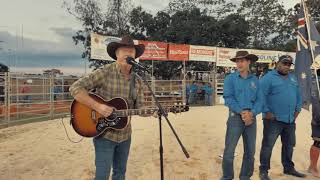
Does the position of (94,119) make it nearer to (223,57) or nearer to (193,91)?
(193,91)

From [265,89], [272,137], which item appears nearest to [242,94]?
[265,89]

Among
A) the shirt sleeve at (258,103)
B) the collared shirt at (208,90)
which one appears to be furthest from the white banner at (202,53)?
the shirt sleeve at (258,103)

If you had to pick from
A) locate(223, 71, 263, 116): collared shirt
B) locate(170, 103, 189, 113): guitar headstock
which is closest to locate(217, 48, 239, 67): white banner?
locate(223, 71, 263, 116): collared shirt

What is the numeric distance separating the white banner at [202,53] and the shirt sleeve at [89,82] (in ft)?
62.0

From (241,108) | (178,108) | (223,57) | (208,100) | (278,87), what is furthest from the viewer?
(223,57)

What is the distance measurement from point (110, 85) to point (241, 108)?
6.90ft

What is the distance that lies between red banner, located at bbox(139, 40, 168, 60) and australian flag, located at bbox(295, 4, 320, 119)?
46.0ft

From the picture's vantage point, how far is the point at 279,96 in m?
6.25

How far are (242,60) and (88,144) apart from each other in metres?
4.36

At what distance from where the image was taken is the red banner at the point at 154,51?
68.8 feet

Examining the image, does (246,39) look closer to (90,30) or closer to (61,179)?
(90,30)

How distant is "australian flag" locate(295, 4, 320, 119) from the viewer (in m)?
6.73

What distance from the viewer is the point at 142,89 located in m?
4.43

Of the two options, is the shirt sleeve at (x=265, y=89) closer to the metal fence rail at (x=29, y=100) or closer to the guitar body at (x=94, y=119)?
the guitar body at (x=94, y=119)
